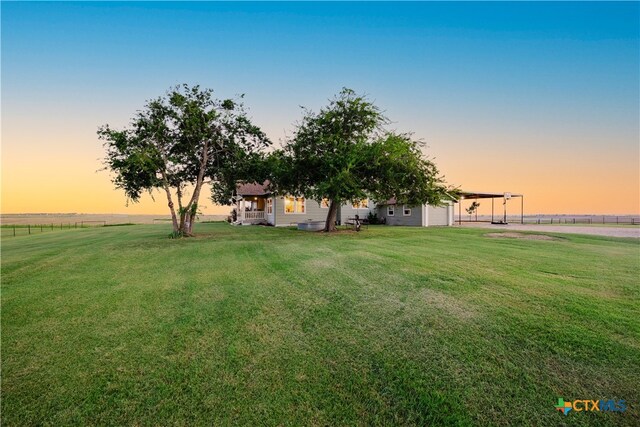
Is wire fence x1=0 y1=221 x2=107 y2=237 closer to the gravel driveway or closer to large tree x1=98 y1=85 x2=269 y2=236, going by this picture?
large tree x1=98 y1=85 x2=269 y2=236

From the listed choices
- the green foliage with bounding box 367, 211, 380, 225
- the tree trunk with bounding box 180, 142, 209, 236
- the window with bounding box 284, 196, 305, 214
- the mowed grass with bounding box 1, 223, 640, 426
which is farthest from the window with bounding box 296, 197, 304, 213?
the mowed grass with bounding box 1, 223, 640, 426

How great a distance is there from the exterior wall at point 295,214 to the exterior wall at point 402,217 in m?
6.65

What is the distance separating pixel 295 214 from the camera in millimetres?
27656

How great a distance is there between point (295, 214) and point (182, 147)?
503 inches

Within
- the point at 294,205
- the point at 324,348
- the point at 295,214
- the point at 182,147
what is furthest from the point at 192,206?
the point at 324,348

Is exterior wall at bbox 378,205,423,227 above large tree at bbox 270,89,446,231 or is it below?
below

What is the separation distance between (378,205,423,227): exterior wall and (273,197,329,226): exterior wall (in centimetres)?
665

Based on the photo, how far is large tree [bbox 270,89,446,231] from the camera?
16.3 meters

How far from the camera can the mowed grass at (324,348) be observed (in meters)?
2.34

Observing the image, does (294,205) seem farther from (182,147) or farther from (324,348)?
(324,348)

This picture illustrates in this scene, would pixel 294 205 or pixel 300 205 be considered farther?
pixel 300 205

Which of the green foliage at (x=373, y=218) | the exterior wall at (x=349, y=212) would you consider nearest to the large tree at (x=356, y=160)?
the exterior wall at (x=349, y=212)

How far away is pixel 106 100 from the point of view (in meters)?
18.3

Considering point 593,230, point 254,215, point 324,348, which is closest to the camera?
point 324,348
